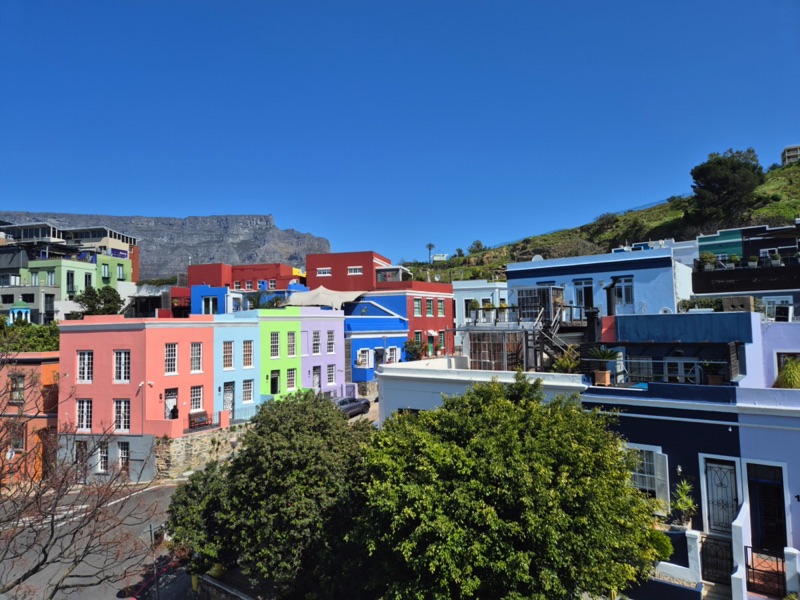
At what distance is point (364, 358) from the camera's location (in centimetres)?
4125

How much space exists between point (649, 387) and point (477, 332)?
23.1ft

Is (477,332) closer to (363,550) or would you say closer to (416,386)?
(416,386)

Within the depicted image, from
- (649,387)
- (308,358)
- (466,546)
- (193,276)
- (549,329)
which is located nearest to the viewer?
(466,546)

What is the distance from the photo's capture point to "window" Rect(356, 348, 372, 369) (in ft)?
134

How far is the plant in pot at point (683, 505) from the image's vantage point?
39.8ft

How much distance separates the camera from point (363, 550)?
38.6 feet

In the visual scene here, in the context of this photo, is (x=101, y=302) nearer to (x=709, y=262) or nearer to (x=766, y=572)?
(x=709, y=262)

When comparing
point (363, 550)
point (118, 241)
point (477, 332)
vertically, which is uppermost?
point (118, 241)

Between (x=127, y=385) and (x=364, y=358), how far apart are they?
17.9 metres

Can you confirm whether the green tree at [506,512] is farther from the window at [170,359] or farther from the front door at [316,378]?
the front door at [316,378]

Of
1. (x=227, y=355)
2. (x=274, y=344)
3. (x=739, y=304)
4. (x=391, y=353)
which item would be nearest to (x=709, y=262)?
(x=739, y=304)

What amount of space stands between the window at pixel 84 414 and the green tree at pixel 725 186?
213 ft

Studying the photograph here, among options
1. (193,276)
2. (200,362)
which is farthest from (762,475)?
(193,276)

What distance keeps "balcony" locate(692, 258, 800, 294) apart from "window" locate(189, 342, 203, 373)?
88.9 ft
